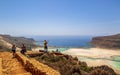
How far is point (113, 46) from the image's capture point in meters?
87.2

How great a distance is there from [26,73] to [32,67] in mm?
539

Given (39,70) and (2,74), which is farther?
(2,74)

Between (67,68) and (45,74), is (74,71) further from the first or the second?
(45,74)

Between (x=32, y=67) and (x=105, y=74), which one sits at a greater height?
(x=32, y=67)

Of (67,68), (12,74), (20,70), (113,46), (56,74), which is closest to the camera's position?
(56,74)

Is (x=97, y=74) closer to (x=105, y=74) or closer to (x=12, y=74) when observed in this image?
(x=105, y=74)

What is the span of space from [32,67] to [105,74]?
5.08m

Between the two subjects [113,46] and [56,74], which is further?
[113,46]

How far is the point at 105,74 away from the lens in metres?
13.0

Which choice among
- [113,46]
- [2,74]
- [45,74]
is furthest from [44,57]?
[113,46]

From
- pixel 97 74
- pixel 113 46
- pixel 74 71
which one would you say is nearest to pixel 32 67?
pixel 74 71

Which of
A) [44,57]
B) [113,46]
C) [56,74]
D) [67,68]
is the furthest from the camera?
[113,46]

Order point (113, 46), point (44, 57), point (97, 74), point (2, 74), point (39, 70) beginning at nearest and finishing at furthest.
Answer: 1. point (39, 70)
2. point (2, 74)
3. point (97, 74)
4. point (44, 57)
5. point (113, 46)

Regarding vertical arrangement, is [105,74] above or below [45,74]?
below
